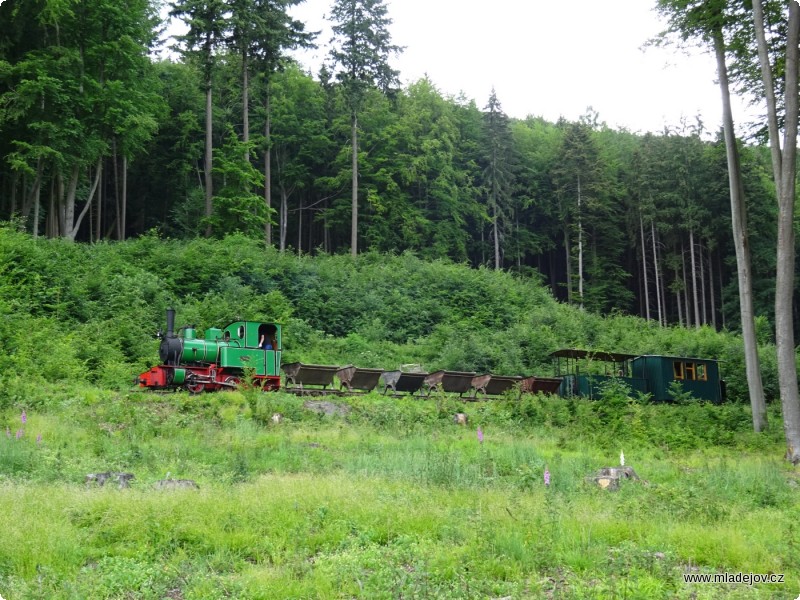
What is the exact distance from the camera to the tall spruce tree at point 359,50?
4434 centimetres

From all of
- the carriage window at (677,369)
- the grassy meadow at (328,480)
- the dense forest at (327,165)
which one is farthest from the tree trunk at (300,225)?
the carriage window at (677,369)

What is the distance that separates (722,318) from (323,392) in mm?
45483

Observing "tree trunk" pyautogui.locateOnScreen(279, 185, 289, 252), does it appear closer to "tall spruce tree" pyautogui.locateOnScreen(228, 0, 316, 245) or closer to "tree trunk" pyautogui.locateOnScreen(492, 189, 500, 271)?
"tall spruce tree" pyautogui.locateOnScreen(228, 0, 316, 245)

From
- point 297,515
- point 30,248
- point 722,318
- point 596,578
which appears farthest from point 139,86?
point 722,318

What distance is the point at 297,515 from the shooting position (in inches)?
328

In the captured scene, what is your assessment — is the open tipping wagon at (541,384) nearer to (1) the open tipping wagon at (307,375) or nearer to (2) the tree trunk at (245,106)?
(1) the open tipping wagon at (307,375)

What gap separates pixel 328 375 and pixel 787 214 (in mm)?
13608

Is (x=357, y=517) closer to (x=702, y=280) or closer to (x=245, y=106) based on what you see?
(x=245, y=106)

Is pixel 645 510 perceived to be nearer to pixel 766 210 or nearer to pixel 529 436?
pixel 529 436

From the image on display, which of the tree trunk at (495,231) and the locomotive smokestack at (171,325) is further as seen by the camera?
the tree trunk at (495,231)

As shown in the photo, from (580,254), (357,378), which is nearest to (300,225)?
(580,254)

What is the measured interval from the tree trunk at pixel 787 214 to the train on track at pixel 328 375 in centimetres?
632

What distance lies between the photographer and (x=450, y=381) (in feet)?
80.2

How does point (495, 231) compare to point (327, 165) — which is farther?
point (495, 231)
